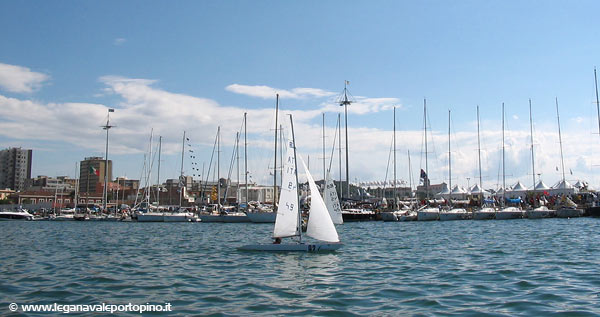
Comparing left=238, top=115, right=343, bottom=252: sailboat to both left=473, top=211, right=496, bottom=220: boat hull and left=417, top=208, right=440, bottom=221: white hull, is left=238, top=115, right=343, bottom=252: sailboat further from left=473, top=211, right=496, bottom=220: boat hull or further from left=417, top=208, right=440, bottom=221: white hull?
left=473, top=211, right=496, bottom=220: boat hull

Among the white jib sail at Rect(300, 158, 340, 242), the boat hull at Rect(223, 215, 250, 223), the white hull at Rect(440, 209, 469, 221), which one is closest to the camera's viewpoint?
the white jib sail at Rect(300, 158, 340, 242)

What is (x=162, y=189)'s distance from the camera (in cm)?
19100

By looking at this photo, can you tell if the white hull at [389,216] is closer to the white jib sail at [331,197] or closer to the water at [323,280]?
the white jib sail at [331,197]

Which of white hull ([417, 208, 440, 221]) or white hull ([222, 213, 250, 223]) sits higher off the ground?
white hull ([417, 208, 440, 221])

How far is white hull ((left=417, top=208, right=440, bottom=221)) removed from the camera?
81.7 metres

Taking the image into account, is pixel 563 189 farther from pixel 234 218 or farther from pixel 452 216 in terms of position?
pixel 234 218

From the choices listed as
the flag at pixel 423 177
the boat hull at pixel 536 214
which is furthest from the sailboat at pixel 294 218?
the boat hull at pixel 536 214

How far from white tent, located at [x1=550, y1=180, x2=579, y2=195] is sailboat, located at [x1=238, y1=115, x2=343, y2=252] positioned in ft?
285

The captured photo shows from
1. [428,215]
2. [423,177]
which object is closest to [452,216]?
[428,215]

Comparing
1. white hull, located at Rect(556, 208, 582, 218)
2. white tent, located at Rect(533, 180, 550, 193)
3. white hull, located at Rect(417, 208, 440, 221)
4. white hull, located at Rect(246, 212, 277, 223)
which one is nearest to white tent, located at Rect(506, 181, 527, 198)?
white tent, located at Rect(533, 180, 550, 193)

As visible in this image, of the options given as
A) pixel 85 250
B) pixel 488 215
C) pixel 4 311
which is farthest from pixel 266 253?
pixel 488 215

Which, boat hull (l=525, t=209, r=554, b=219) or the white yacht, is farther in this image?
the white yacht

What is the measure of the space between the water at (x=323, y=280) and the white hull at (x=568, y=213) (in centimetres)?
5822

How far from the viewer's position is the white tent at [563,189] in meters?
104
